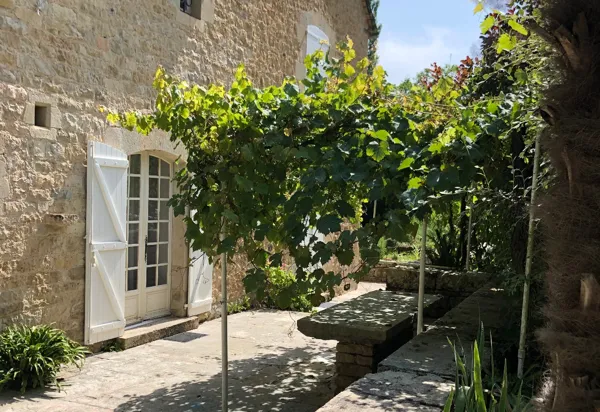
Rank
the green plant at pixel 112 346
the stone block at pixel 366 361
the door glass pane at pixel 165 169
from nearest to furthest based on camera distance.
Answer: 1. the stone block at pixel 366 361
2. the green plant at pixel 112 346
3. the door glass pane at pixel 165 169

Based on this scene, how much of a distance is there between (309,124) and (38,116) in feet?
10.4

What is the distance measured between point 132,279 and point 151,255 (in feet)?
1.33

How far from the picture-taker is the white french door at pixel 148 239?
6707 millimetres

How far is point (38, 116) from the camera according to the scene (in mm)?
5508

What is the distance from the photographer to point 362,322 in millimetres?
4684

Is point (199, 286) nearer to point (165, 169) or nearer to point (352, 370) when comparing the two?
point (165, 169)

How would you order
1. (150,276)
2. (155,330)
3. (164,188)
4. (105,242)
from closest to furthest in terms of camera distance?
(105,242) → (155,330) → (150,276) → (164,188)

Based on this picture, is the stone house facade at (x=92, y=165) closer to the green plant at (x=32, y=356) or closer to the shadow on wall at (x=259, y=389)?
the green plant at (x=32, y=356)

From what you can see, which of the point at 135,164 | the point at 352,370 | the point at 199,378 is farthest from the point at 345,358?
the point at 135,164

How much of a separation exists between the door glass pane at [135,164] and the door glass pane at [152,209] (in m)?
0.42

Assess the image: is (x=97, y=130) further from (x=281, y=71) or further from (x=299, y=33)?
(x=299, y=33)

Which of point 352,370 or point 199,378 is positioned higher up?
point 352,370

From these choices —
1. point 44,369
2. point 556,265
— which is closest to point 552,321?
point 556,265

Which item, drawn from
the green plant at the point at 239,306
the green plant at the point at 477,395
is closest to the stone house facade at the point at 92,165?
the green plant at the point at 239,306
